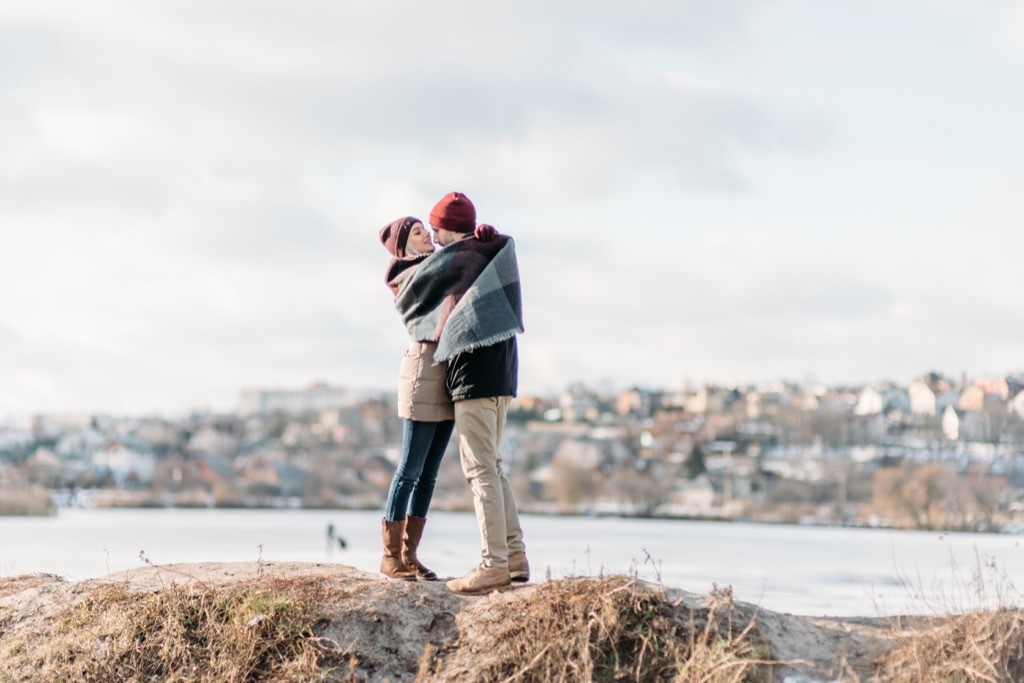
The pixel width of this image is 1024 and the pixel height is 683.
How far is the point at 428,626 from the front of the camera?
23.0 ft

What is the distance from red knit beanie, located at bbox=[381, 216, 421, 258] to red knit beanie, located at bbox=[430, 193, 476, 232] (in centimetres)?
15

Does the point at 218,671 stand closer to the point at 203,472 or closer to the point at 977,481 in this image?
the point at 977,481

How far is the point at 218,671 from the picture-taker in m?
6.80

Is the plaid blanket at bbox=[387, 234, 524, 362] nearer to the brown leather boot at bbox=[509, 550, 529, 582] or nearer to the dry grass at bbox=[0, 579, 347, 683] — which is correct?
the brown leather boot at bbox=[509, 550, 529, 582]

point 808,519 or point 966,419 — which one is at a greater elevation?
point 966,419

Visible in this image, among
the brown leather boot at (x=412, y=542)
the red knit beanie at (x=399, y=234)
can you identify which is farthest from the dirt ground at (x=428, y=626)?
the red knit beanie at (x=399, y=234)

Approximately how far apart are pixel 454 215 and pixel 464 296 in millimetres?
460

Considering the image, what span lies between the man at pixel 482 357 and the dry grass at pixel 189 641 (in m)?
0.85

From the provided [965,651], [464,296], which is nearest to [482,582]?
[464,296]

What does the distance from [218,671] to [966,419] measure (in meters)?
77.6

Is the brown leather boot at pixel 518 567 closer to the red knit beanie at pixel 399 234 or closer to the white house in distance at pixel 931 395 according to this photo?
the red knit beanie at pixel 399 234

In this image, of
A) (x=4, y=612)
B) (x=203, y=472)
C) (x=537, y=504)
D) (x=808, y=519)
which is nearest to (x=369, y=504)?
(x=537, y=504)

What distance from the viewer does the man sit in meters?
7.07

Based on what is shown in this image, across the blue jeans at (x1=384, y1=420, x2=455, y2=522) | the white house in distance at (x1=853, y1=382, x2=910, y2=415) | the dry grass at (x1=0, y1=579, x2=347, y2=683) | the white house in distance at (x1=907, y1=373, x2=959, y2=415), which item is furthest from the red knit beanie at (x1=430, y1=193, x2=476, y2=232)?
the white house in distance at (x1=853, y1=382, x2=910, y2=415)
